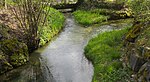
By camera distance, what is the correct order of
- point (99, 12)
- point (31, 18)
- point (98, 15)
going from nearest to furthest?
point (31, 18), point (98, 15), point (99, 12)

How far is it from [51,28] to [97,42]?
735 centimetres

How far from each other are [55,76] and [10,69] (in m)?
3.65

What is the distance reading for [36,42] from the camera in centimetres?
2625

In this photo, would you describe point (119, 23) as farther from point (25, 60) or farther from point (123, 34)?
point (25, 60)

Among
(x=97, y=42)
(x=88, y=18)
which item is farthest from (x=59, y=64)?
(x=88, y=18)

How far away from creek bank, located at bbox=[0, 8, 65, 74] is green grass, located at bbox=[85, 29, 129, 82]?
16.2 ft

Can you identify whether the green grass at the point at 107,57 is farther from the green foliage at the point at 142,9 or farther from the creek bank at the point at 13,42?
the creek bank at the point at 13,42

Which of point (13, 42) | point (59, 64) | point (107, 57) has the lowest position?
point (59, 64)

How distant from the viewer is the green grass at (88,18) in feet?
118

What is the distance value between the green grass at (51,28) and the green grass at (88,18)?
8.36ft

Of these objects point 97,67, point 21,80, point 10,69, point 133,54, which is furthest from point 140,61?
point 10,69

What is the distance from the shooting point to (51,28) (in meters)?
31.8

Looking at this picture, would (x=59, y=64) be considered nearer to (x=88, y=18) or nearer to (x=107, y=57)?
(x=107, y=57)

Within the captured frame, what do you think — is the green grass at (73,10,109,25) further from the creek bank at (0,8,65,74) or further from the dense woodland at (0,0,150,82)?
the creek bank at (0,8,65,74)
